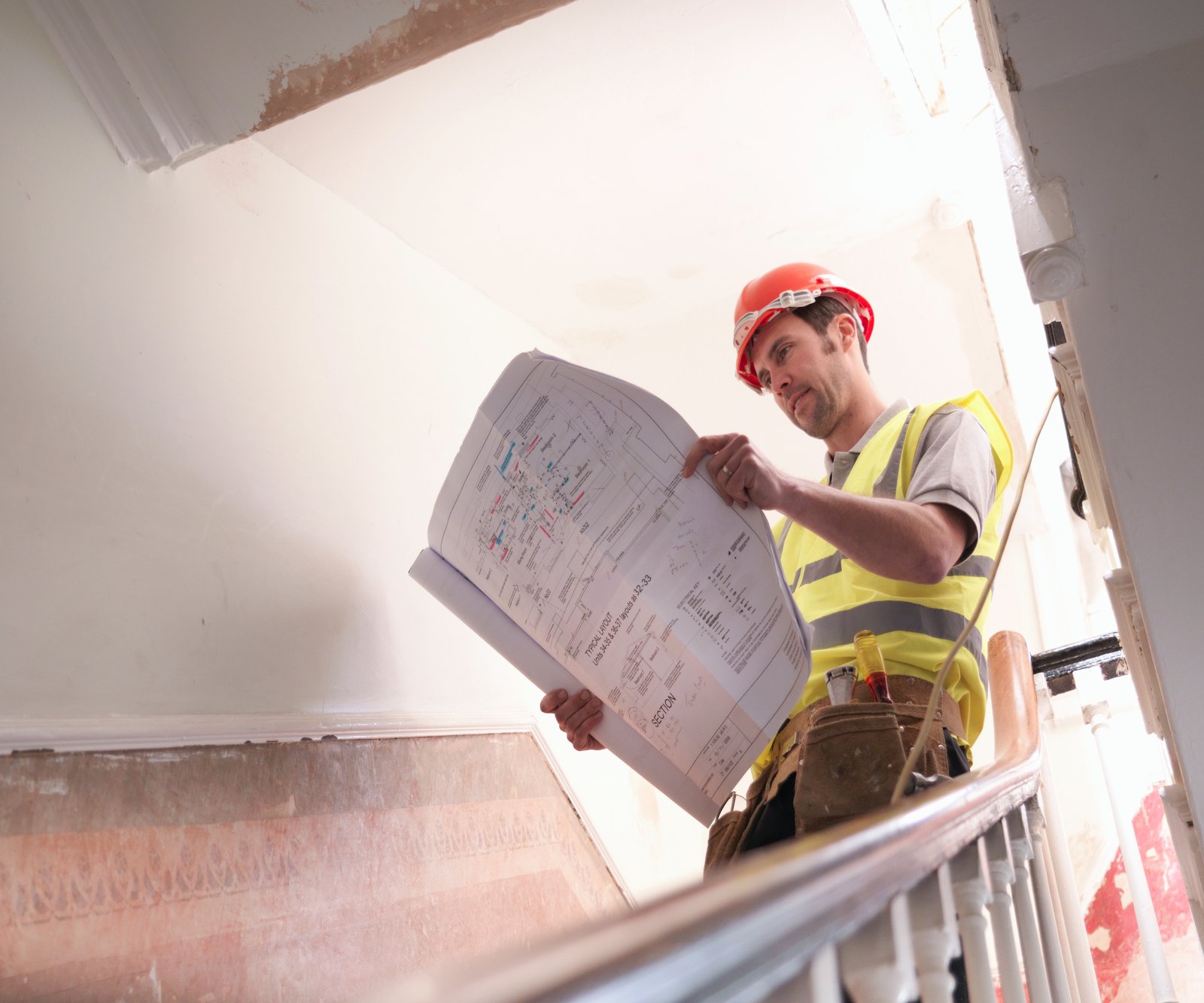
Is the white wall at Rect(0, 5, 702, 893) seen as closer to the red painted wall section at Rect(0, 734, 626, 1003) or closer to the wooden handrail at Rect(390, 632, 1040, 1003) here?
the red painted wall section at Rect(0, 734, 626, 1003)

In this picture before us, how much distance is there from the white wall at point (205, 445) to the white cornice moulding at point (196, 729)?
0.05 ft

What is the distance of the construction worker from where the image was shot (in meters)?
1.18

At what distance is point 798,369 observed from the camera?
1.60m

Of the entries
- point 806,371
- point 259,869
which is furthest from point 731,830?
point 806,371

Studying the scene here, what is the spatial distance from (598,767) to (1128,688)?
2009 mm

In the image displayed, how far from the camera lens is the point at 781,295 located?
1.62 metres

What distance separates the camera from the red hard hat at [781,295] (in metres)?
1.61

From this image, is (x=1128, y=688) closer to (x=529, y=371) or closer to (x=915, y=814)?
(x=529, y=371)

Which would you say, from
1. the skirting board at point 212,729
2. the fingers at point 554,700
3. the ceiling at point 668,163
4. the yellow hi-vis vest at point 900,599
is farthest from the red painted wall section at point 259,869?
the ceiling at point 668,163

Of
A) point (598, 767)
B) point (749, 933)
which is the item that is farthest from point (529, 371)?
point (598, 767)

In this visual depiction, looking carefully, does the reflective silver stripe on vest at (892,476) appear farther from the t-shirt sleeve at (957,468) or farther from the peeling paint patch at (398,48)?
the peeling paint patch at (398,48)

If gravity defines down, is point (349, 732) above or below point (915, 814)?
above

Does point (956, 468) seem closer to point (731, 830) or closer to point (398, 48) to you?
point (731, 830)

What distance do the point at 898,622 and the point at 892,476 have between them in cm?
23
